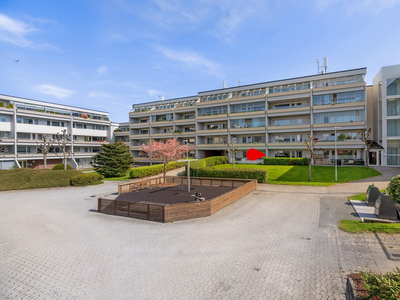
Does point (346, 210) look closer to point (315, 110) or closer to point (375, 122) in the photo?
point (315, 110)

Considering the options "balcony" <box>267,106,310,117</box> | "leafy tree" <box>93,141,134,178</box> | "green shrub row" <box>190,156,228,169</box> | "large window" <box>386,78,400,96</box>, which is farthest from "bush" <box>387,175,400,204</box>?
"leafy tree" <box>93,141,134,178</box>

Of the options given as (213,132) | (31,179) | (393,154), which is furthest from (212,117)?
(31,179)

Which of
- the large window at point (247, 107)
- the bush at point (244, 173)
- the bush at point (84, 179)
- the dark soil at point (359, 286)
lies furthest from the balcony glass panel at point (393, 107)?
the bush at point (84, 179)

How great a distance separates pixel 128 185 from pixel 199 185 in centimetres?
668

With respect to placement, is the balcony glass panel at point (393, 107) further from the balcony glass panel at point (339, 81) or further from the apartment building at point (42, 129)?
the apartment building at point (42, 129)

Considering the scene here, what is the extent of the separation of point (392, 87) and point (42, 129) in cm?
6085

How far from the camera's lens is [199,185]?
2127 cm

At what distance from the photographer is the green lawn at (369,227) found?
8.73 m

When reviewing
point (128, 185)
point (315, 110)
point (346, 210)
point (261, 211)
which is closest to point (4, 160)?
point (128, 185)

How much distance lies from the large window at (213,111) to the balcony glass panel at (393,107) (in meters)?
25.3

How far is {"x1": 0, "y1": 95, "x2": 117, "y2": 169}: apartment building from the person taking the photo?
1479 inches

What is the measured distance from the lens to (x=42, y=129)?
142 ft

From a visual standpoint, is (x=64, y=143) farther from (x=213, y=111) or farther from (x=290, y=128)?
(x=290, y=128)

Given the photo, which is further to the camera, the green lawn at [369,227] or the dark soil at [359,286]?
the green lawn at [369,227]
